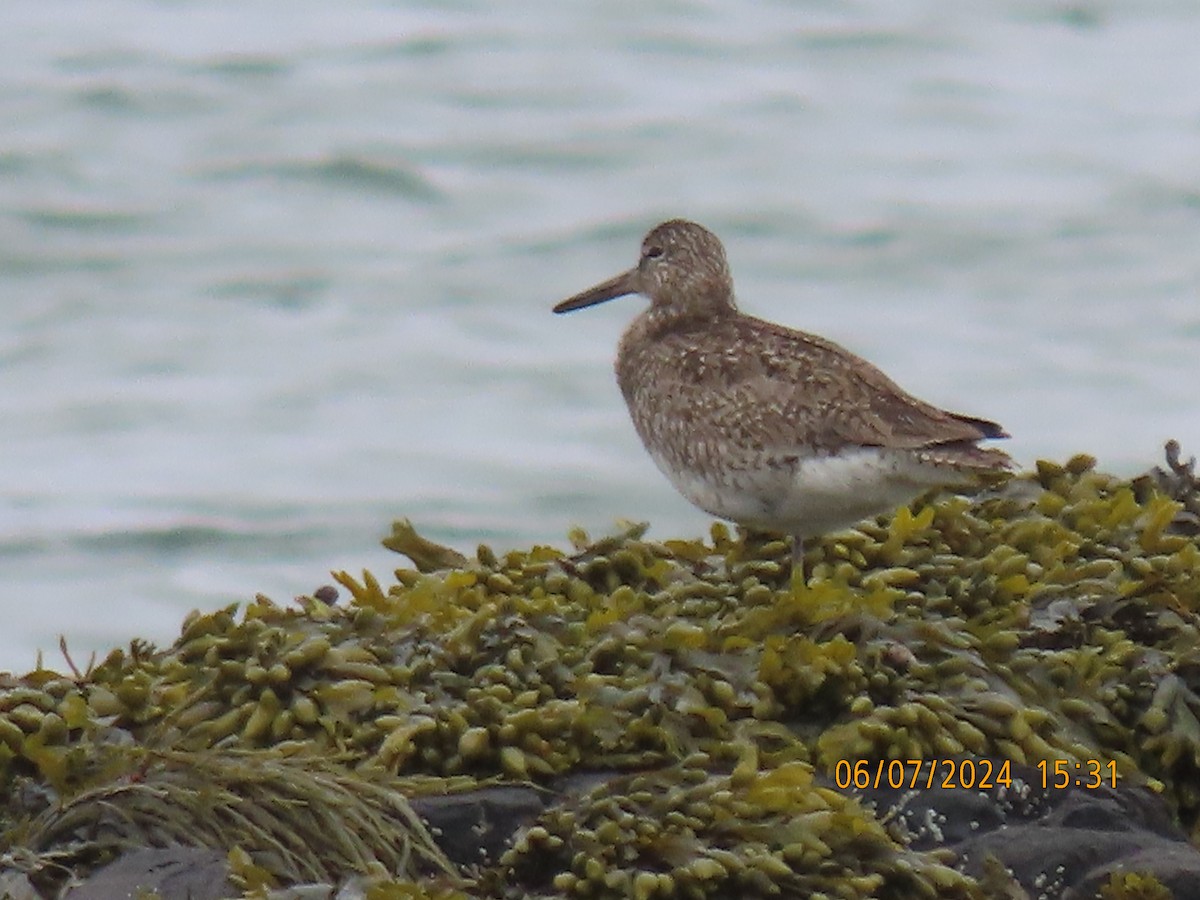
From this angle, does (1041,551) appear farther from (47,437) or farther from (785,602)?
(47,437)

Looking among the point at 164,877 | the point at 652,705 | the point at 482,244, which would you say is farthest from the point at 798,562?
the point at 482,244

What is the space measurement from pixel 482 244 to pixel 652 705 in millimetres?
12966

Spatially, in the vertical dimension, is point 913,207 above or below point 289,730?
above

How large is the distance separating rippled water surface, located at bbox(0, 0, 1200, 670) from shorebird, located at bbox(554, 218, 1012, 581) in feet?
18.9

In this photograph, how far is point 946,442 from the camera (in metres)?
5.85

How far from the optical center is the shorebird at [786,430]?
5.83 m

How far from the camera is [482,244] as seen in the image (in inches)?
687

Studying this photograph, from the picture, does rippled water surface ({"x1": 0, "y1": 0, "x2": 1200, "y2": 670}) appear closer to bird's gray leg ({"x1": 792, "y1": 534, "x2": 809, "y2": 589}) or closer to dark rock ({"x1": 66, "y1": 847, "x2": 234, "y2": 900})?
bird's gray leg ({"x1": 792, "y1": 534, "x2": 809, "y2": 589})

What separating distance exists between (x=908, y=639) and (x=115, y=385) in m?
11.0

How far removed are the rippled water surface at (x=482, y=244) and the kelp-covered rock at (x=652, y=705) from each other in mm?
6825

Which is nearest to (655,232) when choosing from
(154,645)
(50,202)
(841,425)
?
(841,425)
